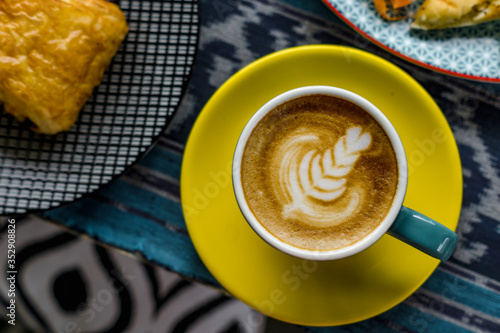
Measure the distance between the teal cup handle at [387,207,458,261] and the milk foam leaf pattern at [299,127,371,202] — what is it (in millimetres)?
118

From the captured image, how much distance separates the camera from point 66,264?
3.87ft

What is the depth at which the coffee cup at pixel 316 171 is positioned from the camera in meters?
0.77

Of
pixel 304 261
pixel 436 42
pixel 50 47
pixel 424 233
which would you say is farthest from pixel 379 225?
pixel 50 47

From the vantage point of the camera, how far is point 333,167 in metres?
0.79

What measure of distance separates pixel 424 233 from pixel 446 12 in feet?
1.85

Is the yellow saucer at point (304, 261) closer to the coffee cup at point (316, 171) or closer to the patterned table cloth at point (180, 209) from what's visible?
the coffee cup at point (316, 171)

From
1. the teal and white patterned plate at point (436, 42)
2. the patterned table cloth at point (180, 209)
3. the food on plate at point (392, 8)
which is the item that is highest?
the food on plate at point (392, 8)

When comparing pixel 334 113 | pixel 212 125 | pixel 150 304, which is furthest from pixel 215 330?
pixel 334 113

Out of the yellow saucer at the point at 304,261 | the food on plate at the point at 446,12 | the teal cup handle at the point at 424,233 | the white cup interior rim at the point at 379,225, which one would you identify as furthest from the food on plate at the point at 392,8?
the teal cup handle at the point at 424,233

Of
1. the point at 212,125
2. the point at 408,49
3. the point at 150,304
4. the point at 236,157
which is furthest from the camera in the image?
the point at 150,304

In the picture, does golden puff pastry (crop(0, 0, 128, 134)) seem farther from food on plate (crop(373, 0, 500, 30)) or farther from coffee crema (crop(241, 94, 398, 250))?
food on plate (crop(373, 0, 500, 30))

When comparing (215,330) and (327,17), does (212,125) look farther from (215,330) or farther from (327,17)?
(215,330)

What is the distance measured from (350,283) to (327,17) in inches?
26.1

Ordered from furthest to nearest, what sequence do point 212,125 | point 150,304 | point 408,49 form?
1. point 150,304
2. point 408,49
3. point 212,125
